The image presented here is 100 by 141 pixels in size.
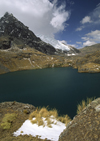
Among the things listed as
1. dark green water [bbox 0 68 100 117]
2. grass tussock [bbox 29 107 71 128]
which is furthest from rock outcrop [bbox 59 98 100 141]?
dark green water [bbox 0 68 100 117]

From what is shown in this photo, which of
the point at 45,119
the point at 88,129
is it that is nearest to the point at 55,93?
the point at 45,119

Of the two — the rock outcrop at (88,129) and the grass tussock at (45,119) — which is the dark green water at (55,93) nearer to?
the grass tussock at (45,119)

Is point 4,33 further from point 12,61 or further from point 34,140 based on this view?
point 34,140

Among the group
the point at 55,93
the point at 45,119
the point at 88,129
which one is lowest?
the point at 55,93

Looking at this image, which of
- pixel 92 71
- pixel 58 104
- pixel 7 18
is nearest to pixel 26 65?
pixel 92 71

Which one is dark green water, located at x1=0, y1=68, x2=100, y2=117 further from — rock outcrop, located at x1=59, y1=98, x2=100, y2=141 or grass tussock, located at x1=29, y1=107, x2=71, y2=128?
rock outcrop, located at x1=59, y1=98, x2=100, y2=141

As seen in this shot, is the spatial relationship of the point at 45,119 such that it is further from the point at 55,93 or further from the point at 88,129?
the point at 55,93

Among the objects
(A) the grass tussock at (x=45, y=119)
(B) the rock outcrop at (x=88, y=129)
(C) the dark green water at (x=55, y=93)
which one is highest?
(B) the rock outcrop at (x=88, y=129)

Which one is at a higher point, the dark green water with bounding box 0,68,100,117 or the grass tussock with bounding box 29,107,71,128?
the grass tussock with bounding box 29,107,71,128

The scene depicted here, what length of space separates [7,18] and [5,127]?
258052 millimetres

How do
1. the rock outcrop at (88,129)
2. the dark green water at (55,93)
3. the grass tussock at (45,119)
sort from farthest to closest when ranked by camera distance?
1. the dark green water at (55,93)
2. the grass tussock at (45,119)
3. the rock outcrop at (88,129)

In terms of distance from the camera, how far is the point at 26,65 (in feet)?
329

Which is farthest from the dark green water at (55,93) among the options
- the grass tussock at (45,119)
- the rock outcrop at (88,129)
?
the rock outcrop at (88,129)

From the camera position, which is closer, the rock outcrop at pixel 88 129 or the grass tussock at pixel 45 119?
the rock outcrop at pixel 88 129
